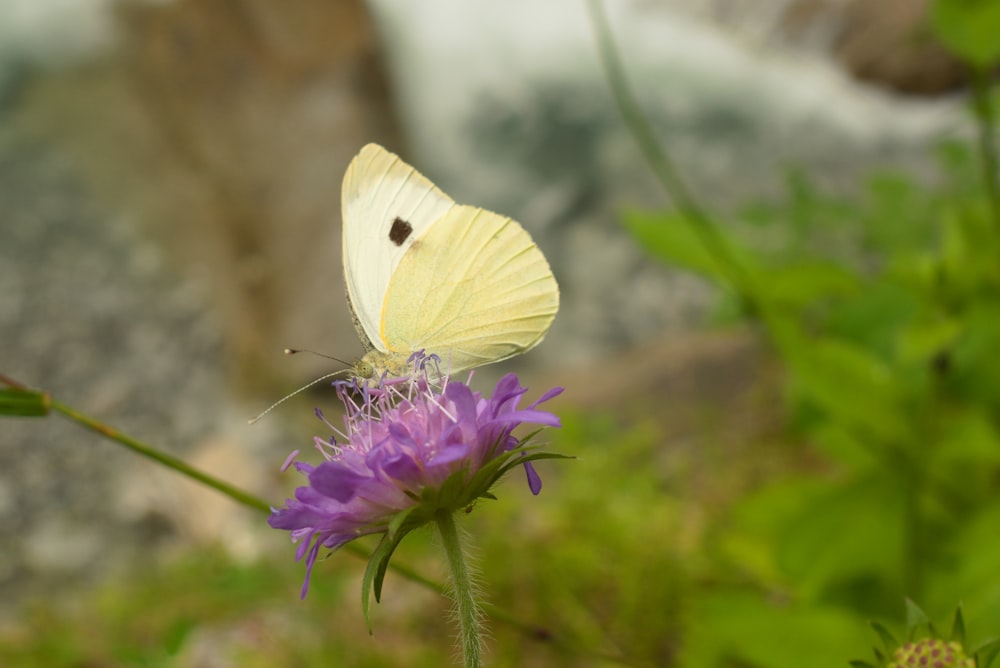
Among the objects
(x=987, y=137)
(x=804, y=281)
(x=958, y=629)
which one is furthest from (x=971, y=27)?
(x=958, y=629)

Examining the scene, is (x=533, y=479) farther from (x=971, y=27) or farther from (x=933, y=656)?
(x=971, y=27)

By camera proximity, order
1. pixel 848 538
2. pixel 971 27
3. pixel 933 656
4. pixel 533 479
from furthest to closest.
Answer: pixel 971 27 < pixel 848 538 < pixel 533 479 < pixel 933 656

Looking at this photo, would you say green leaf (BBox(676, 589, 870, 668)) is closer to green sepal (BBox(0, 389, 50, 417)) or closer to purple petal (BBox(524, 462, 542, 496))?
purple petal (BBox(524, 462, 542, 496))

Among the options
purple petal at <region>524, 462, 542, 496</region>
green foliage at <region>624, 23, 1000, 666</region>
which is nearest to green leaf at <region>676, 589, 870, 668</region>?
green foliage at <region>624, 23, 1000, 666</region>

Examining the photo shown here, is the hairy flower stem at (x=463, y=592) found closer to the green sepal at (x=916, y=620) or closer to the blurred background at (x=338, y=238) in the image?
the green sepal at (x=916, y=620)

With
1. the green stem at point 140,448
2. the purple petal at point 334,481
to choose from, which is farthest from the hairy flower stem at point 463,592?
the green stem at point 140,448

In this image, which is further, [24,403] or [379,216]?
[379,216]

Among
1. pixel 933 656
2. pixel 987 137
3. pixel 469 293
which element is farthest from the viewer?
pixel 987 137

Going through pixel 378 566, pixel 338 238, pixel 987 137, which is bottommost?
pixel 378 566
